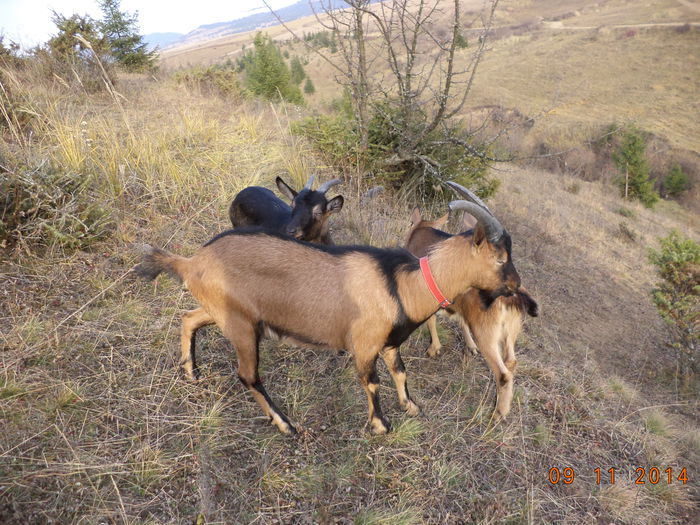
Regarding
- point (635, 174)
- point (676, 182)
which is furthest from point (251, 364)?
point (676, 182)

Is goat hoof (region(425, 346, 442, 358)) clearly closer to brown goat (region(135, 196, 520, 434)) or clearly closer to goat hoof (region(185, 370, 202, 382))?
brown goat (region(135, 196, 520, 434))

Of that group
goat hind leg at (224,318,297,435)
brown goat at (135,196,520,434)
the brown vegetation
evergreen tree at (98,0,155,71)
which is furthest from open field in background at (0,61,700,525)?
evergreen tree at (98,0,155,71)

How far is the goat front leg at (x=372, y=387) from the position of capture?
2.78 meters

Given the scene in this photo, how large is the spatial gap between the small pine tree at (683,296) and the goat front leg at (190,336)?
25.0ft

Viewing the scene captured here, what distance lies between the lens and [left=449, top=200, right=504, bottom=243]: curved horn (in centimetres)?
237

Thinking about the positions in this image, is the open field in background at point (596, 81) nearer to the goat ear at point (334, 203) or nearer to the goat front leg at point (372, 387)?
the goat ear at point (334, 203)

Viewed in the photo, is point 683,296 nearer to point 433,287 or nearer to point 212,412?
point 433,287

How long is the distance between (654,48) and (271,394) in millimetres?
65936

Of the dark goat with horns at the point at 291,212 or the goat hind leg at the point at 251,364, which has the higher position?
the dark goat with horns at the point at 291,212

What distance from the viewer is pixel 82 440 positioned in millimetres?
2539

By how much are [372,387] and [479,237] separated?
1332mm

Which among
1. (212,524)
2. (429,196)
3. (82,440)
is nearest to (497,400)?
(212,524)

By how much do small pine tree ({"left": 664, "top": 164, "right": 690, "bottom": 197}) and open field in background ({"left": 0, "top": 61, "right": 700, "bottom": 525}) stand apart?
25836 mm
